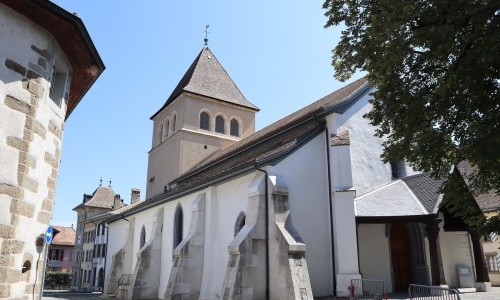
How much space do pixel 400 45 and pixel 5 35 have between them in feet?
23.9

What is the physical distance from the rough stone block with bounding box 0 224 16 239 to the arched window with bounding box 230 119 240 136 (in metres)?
24.5

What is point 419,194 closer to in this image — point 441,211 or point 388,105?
point 441,211

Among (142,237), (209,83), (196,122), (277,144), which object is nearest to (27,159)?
(277,144)

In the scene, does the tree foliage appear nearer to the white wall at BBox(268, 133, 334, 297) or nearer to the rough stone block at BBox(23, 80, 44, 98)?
the white wall at BBox(268, 133, 334, 297)

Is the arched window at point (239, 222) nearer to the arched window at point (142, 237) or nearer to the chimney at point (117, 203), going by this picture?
the arched window at point (142, 237)

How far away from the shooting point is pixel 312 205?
47.1 ft

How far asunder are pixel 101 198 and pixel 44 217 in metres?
51.4

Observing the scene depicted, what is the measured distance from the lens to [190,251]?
54.2 ft

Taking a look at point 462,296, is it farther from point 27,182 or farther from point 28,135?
point 28,135

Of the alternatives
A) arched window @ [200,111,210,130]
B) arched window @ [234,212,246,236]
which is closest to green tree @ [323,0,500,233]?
arched window @ [234,212,246,236]

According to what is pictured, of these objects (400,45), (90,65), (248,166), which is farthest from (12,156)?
(248,166)

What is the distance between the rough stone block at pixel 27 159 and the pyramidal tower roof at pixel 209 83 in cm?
2290

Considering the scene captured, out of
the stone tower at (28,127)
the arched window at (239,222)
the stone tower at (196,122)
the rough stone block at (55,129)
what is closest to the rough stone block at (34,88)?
the stone tower at (28,127)

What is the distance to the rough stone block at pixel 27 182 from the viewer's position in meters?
5.07
